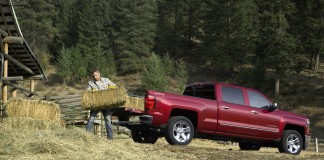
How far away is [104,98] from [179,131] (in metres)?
2.04

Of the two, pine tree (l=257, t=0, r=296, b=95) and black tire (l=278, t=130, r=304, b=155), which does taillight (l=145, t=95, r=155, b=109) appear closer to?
black tire (l=278, t=130, r=304, b=155)

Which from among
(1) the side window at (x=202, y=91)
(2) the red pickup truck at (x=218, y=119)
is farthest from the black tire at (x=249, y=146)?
(1) the side window at (x=202, y=91)

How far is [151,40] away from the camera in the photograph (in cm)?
6919

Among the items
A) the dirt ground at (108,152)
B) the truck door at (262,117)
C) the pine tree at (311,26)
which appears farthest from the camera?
the pine tree at (311,26)

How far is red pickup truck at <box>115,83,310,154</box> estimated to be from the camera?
38.9ft

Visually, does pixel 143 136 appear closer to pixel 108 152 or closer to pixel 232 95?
pixel 232 95

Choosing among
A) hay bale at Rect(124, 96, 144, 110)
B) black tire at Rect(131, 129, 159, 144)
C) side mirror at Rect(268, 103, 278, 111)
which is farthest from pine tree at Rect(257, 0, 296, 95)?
black tire at Rect(131, 129, 159, 144)

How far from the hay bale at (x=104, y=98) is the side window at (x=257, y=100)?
3.83 metres

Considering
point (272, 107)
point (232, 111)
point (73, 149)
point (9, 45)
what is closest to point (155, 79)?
point (9, 45)

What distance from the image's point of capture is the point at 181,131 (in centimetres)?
1205

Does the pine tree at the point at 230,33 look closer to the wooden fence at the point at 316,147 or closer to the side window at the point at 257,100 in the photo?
the wooden fence at the point at 316,147

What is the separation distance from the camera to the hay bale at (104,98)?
38.4 feet

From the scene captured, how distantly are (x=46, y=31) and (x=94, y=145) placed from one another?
68445 millimetres

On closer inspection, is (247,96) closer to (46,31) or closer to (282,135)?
(282,135)
